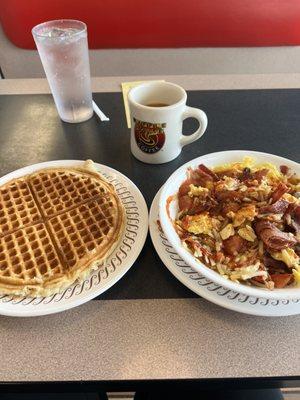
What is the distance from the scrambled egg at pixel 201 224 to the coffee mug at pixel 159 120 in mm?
307

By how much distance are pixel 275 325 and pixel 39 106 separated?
1102mm

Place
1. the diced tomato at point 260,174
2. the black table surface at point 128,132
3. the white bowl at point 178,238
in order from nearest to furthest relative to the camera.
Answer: the white bowl at point 178,238, the diced tomato at point 260,174, the black table surface at point 128,132

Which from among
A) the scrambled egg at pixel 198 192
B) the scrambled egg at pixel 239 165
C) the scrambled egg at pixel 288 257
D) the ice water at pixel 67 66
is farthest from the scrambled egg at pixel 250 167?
the ice water at pixel 67 66

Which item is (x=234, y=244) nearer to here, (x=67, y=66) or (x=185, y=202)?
(x=185, y=202)

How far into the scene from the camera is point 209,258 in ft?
2.11

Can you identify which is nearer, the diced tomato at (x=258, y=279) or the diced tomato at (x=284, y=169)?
the diced tomato at (x=258, y=279)

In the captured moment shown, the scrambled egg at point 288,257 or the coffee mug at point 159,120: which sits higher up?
the coffee mug at point 159,120

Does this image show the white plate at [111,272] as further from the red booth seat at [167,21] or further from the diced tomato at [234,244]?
the red booth seat at [167,21]

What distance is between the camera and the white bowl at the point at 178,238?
0.56 metres

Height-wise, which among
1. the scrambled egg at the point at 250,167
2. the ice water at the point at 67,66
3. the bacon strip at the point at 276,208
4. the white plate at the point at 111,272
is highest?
the ice water at the point at 67,66

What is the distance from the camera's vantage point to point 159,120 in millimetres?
890

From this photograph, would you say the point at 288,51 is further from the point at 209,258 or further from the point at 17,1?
the point at 209,258

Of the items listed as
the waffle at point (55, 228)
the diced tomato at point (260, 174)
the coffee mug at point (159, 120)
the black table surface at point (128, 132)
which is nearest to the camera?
the waffle at point (55, 228)

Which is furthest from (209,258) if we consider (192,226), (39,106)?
(39,106)
